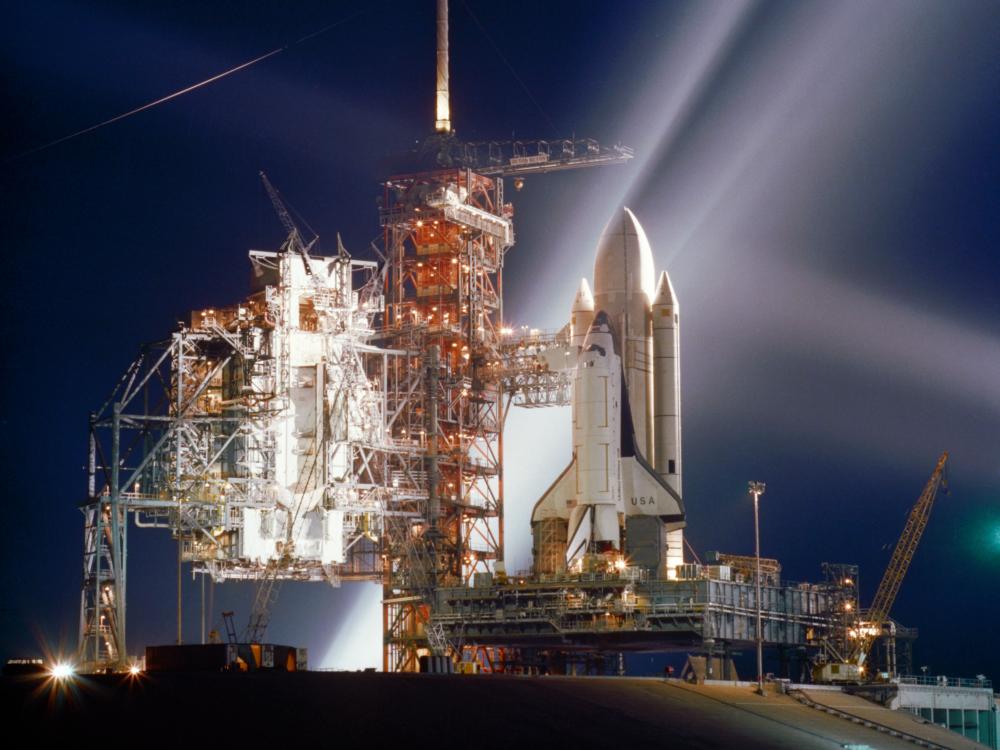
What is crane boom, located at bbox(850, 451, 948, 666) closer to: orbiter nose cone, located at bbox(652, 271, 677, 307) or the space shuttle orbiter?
the space shuttle orbiter

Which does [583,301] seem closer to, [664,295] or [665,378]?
[664,295]

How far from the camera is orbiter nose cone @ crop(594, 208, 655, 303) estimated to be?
326 ft

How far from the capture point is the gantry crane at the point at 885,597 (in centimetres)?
9006

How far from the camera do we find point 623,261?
99.6 metres

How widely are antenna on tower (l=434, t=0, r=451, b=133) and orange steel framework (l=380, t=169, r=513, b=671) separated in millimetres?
4535

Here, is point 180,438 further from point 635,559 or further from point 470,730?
point 470,730

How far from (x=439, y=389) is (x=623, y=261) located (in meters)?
14.5

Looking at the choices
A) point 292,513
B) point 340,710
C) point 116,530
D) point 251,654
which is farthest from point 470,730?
point 292,513

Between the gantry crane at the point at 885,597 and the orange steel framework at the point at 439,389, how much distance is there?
2322 centimetres

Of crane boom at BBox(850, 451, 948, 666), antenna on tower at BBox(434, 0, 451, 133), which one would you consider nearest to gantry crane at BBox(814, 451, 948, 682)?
crane boom at BBox(850, 451, 948, 666)

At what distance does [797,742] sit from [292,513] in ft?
137

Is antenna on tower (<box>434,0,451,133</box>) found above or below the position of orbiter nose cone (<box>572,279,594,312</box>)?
above

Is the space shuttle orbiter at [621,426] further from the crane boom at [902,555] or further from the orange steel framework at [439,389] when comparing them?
the crane boom at [902,555]

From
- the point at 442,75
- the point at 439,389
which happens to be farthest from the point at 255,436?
the point at 442,75
